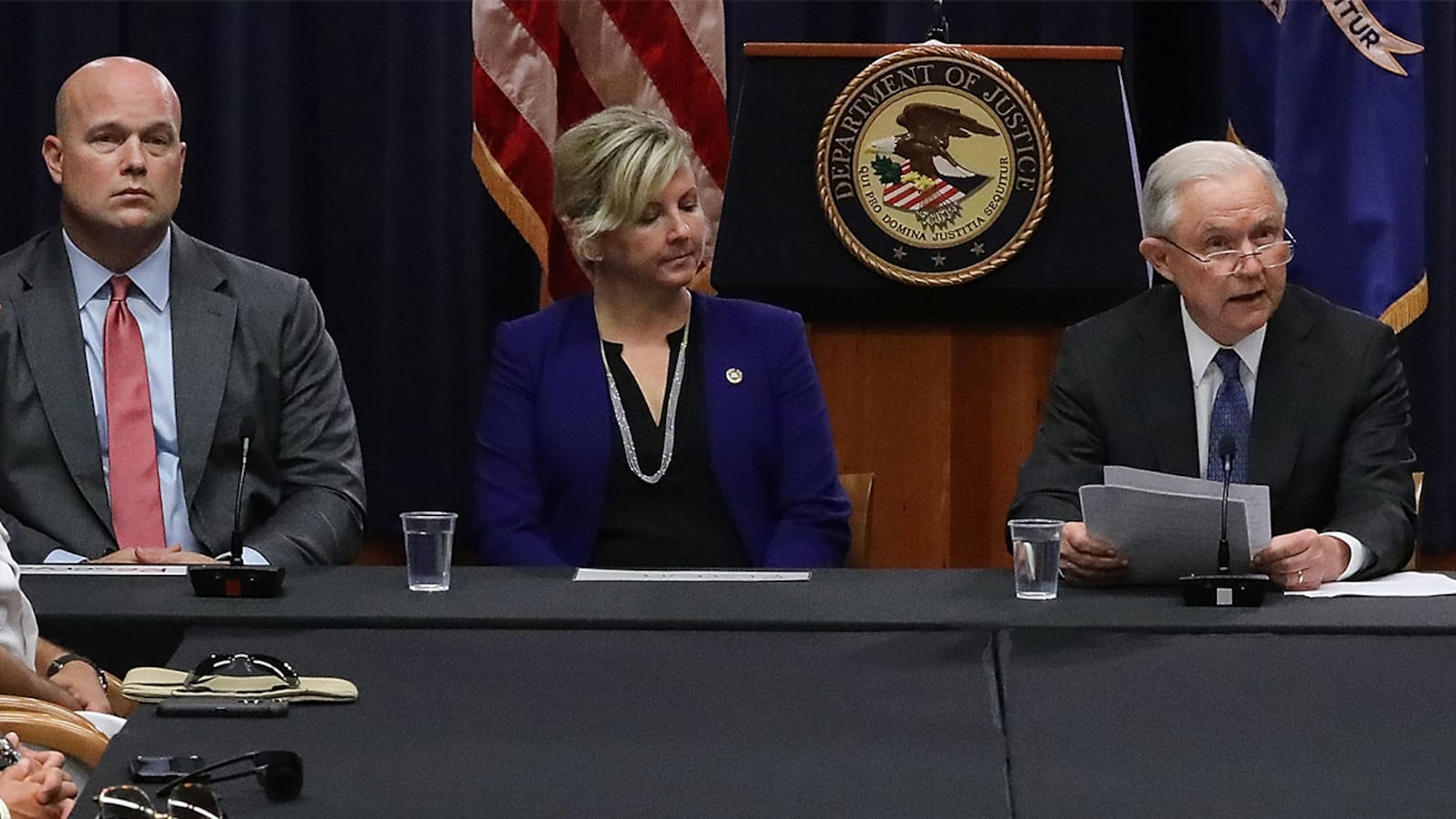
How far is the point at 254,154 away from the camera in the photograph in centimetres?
600

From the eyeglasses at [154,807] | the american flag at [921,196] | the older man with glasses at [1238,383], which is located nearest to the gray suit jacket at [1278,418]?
the older man with glasses at [1238,383]

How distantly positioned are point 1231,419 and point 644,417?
1.09 meters

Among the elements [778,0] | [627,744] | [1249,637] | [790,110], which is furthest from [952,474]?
[627,744]

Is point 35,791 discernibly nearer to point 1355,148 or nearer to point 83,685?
point 83,685

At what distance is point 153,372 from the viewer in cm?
405

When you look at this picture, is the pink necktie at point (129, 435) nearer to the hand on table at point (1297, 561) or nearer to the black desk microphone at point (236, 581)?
the black desk microphone at point (236, 581)

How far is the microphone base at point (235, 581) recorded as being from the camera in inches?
122

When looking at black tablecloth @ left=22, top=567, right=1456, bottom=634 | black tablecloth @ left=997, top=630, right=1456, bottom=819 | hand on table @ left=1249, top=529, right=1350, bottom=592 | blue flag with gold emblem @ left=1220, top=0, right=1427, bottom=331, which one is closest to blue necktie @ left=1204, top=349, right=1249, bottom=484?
hand on table @ left=1249, top=529, right=1350, bottom=592

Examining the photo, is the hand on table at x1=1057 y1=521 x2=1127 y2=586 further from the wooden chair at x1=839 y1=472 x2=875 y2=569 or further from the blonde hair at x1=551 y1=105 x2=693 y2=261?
the blonde hair at x1=551 y1=105 x2=693 y2=261

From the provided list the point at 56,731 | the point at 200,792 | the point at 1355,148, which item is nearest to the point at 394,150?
the point at 1355,148

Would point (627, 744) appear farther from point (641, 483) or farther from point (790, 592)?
point (641, 483)

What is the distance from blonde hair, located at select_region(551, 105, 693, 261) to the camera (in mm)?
3961

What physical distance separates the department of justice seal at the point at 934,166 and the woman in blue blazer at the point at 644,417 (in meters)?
0.71

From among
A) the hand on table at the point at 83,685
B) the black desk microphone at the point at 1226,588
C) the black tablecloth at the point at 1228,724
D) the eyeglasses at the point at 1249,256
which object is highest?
the eyeglasses at the point at 1249,256
